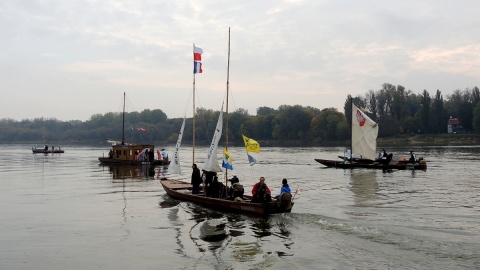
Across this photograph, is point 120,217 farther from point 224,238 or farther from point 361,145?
point 361,145

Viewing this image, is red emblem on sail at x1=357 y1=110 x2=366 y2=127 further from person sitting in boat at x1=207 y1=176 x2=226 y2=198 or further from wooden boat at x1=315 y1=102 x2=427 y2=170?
person sitting in boat at x1=207 y1=176 x2=226 y2=198

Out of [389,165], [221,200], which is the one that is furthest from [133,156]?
[221,200]

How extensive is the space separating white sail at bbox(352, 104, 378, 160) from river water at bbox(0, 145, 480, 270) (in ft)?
67.6

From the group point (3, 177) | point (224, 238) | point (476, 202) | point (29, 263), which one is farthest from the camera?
point (3, 177)

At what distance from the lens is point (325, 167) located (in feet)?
205

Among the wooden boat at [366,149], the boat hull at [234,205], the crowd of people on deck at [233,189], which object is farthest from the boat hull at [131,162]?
the crowd of people on deck at [233,189]

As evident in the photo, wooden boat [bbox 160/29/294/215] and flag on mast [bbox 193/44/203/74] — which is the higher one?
flag on mast [bbox 193/44/203/74]

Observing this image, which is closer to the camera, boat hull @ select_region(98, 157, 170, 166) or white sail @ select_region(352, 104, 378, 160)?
white sail @ select_region(352, 104, 378, 160)

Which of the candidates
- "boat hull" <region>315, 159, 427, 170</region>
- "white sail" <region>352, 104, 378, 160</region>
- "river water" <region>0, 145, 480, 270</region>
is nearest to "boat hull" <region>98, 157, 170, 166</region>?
"boat hull" <region>315, 159, 427, 170</region>

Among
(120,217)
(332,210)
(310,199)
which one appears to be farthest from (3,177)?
(332,210)

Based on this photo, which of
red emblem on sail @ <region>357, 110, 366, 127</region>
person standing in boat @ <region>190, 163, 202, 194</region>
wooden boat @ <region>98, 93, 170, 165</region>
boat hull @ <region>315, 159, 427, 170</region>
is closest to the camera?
person standing in boat @ <region>190, 163, 202, 194</region>

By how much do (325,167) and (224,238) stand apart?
43.4 m

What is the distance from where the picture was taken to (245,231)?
22.2 metres

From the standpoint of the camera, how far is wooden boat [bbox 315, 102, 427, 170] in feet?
188
